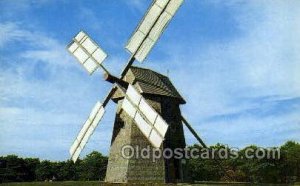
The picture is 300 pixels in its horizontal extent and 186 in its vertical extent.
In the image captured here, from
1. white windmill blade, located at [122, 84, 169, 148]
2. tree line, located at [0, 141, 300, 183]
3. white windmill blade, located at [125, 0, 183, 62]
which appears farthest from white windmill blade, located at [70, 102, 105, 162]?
tree line, located at [0, 141, 300, 183]

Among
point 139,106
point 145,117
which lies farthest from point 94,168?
point 145,117

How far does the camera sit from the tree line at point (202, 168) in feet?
184

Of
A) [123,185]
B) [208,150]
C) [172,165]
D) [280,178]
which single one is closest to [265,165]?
[280,178]

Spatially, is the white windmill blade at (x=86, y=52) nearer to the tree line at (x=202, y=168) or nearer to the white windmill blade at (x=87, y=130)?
the white windmill blade at (x=87, y=130)

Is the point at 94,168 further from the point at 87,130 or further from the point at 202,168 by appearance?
the point at 87,130

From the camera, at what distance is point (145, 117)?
17594 mm

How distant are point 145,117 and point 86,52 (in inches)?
256

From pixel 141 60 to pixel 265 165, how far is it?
134 ft

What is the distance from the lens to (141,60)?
2011 centimetres

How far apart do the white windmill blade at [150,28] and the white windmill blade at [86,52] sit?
1.81m

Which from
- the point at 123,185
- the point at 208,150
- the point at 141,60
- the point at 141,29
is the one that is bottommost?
the point at 123,185

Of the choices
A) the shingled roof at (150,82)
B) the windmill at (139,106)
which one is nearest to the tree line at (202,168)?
the shingled roof at (150,82)

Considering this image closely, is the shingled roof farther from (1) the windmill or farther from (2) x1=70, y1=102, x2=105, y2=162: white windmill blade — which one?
(2) x1=70, y1=102, x2=105, y2=162: white windmill blade

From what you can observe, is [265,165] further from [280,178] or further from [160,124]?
[160,124]
